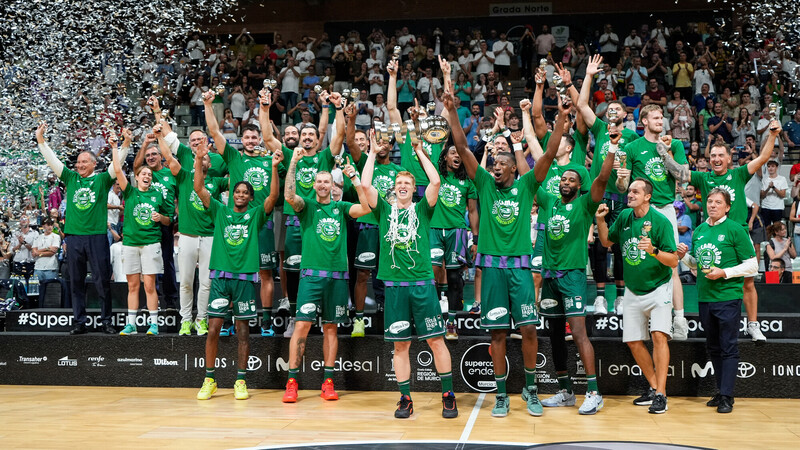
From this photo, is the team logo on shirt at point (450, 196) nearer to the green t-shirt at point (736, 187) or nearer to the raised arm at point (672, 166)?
the raised arm at point (672, 166)

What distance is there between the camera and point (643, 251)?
6.93 meters

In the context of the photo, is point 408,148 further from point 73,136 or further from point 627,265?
point 73,136

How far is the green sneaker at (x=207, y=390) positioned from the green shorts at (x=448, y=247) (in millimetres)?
2464

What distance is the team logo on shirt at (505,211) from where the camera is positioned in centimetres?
696

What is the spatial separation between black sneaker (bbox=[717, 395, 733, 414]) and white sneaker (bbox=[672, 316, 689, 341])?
2.70ft

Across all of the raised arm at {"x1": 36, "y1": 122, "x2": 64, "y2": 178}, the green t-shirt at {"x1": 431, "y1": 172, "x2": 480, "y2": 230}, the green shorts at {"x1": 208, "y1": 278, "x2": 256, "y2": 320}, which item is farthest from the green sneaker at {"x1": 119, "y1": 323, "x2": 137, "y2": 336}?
the green t-shirt at {"x1": 431, "y1": 172, "x2": 480, "y2": 230}

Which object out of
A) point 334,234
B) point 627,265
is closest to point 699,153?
point 627,265

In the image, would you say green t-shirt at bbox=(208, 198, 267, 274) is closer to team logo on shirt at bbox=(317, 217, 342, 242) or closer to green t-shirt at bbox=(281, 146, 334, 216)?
green t-shirt at bbox=(281, 146, 334, 216)

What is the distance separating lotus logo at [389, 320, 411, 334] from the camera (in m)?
6.75

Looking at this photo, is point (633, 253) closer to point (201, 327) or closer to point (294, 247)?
point (294, 247)

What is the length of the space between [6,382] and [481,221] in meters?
5.71

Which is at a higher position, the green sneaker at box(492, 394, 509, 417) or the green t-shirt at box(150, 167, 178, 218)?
the green t-shirt at box(150, 167, 178, 218)

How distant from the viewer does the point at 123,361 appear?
8609 millimetres

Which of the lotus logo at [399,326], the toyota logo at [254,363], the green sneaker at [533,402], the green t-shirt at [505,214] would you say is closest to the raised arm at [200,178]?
the toyota logo at [254,363]
